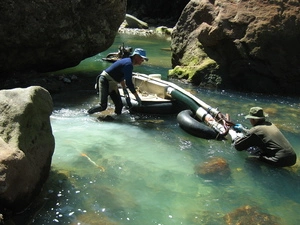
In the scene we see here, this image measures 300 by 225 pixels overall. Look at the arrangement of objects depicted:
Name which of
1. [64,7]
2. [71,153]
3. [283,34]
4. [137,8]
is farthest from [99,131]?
[137,8]

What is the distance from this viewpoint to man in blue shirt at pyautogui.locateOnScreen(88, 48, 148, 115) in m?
8.83

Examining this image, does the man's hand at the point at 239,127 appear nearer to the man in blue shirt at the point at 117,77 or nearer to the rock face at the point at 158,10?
the man in blue shirt at the point at 117,77

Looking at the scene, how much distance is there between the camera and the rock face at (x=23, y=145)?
4.57 m

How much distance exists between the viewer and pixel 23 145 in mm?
5074

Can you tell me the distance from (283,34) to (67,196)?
9609mm

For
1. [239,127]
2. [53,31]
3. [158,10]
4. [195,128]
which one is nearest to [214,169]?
[239,127]

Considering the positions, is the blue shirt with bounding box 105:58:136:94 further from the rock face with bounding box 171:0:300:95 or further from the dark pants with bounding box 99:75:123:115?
the rock face with bounding box 171:0:300:95

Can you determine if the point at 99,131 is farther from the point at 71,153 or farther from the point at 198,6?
the point at 198,6

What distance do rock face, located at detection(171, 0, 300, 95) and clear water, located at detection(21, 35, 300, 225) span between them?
10.7 feet

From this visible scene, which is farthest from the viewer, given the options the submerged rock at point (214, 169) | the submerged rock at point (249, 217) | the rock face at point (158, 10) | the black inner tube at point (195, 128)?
the rock face at point (158, 10)

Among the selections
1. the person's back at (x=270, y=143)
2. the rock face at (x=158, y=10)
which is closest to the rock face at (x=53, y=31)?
the person's back at (x=270, y=143)

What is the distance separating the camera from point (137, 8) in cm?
4672

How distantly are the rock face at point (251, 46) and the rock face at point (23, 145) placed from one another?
27.9 feet

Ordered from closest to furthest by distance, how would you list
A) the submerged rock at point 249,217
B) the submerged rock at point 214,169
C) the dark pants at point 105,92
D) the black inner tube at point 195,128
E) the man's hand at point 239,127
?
the submerged rock at point 249,217
the submerged rock at point 214,169
the man's hand at point 239,127
the black inner tube at point 195,128
the dark pants at point 105,92
